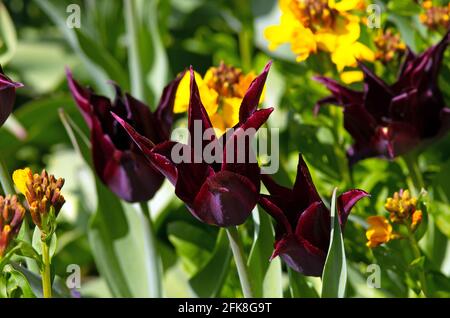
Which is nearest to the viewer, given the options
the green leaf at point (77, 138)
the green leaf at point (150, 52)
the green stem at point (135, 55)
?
→ the green leaf at point (77, 138)

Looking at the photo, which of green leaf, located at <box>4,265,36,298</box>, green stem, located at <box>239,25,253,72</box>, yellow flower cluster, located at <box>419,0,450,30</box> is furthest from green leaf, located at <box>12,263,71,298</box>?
green stem, located at <box>239,25,253,72</box>

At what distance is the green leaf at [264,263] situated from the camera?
0.91 meters

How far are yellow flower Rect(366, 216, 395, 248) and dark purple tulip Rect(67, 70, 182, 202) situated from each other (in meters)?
0.24

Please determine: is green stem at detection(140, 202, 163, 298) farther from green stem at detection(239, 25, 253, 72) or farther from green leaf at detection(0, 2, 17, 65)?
green stem at detection(239, 25, 253, 72)

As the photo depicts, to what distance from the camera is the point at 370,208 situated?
43.2 inches

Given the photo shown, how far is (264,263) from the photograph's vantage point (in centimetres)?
95

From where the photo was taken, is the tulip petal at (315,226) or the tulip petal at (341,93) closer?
the tulip petal at (315,226)

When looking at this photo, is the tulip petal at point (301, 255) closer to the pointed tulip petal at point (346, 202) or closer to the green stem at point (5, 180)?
the pointed tulip petal at point (346, 202)

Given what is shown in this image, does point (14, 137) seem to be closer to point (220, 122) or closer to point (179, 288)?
point (179, 288)

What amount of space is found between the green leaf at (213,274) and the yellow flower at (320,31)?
243 millimetres

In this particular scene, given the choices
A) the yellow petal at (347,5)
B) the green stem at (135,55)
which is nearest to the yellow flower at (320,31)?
the yellow petal at (347,5)

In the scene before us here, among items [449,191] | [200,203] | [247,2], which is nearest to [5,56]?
[200,203]

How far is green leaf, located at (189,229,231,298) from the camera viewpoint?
3.37ft

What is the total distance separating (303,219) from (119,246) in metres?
0.45
